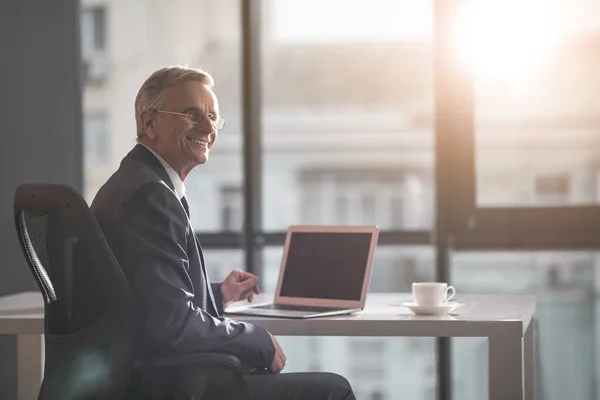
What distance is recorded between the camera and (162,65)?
171 inches

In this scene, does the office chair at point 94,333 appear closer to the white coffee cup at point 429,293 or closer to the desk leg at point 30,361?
the white coffee cup at point 429,293

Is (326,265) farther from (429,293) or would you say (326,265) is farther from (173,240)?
(173,240)

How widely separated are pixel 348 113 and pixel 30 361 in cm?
187

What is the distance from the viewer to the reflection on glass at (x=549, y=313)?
403 cm

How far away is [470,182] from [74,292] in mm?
2464

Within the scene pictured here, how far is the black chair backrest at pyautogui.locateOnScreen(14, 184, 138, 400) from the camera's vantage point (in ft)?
6.25

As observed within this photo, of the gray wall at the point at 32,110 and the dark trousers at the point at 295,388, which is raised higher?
the gray wall at the point at 32,110

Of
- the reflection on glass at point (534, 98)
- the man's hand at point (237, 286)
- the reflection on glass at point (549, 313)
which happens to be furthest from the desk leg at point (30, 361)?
the reflection on glass at point (534, 98)

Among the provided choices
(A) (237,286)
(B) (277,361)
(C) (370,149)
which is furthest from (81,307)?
(C) (370,149)

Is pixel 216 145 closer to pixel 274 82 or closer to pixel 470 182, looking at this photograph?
pixel 274 82

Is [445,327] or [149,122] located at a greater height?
[149,122]

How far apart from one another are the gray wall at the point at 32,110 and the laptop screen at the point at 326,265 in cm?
153

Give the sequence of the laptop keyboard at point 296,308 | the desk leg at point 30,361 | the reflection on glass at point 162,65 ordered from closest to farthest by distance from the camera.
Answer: the laptop keyboard at point 296,308, the desk leg at point 30,361, the reflection on glass at point 162,65

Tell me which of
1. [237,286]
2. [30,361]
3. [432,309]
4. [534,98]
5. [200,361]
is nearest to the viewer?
[200,361]
